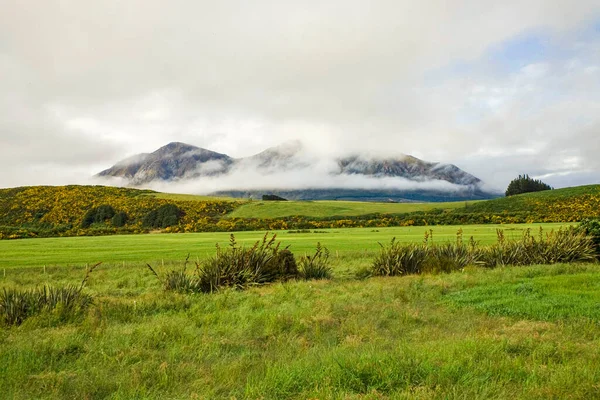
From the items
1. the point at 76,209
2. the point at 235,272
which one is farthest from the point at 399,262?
the point at 76,209

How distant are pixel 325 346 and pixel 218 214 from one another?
8115 centimetres

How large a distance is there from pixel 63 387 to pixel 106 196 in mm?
95851

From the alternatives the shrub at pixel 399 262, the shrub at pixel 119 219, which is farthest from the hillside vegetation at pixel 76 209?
the shrub at pixel 399 262

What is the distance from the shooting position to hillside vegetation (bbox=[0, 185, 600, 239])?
2648 inches

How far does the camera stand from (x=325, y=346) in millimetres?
8328

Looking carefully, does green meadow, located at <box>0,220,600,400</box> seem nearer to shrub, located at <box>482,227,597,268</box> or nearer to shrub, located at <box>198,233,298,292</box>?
shrub, located at <box>198,233,298,292</box>

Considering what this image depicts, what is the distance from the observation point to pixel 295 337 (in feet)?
29.2

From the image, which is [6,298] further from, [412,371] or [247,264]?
[412,371]

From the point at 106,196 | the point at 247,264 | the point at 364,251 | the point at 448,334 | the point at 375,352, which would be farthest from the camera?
the point at 106,196

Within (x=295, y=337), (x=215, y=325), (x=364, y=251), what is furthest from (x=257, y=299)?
(x=364, y=251)

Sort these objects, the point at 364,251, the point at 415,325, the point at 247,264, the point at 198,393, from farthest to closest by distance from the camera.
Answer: the point at 364,251 < the point at 247,264 < the point at 415,325 < the point at 198,393

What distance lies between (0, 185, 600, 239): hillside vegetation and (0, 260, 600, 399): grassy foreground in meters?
51.9

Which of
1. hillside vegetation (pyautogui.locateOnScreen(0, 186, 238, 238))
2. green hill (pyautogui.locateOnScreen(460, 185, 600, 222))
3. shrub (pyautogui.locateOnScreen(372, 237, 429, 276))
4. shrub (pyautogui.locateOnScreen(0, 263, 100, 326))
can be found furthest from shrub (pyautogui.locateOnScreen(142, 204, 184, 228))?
shrub (pyautogui.locateOnScreen(0, 263, 100, 326))

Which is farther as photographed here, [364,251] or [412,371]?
[364,251]
